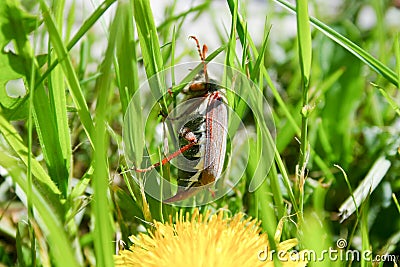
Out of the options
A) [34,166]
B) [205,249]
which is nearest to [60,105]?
[34,166]

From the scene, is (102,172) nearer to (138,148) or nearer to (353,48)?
(138,148)

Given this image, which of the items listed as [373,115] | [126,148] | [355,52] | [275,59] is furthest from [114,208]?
[275,59]

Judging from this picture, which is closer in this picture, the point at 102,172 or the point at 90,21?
the point at 102,172

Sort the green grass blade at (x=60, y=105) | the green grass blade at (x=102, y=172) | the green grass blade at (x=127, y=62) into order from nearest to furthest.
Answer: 1. the green grass blade at (x=102, y=172)
2. the green grass blade at (x=127, y=62)
3. the green grass blade at (x=60, y=105)

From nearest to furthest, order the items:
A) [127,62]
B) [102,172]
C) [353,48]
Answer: [102,172]
[127,62]
[353,48]

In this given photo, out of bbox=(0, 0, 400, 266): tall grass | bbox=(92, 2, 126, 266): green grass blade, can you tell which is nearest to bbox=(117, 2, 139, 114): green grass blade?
bbox=(0, 0, 400, 266): tall grass

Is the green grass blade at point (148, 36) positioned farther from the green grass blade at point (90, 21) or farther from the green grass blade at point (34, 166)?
the green grass blade at point (34, 166)

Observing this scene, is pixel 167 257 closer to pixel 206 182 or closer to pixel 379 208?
pixel 206 182

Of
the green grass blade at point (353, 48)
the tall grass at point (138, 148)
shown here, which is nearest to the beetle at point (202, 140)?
the tall grass at point (138, 148)

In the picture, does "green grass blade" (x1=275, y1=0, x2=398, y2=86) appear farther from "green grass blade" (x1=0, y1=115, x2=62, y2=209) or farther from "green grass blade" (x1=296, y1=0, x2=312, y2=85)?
"green grass blade" (x1=0, y1=115, x2=62, y2=209)
